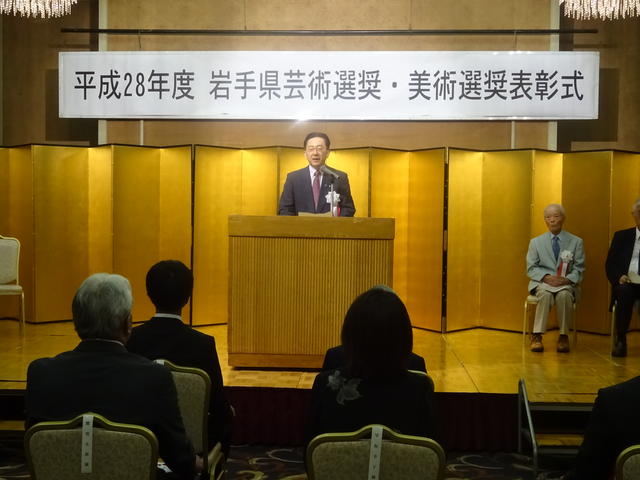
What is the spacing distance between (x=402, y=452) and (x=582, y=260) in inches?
173

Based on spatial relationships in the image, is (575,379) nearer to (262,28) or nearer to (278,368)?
(278,368)

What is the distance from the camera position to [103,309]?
2047mm

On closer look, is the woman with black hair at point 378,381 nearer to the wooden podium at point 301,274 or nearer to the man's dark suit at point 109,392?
the man's dark suit at point 109,392

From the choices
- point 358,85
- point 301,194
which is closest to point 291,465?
point 301,194

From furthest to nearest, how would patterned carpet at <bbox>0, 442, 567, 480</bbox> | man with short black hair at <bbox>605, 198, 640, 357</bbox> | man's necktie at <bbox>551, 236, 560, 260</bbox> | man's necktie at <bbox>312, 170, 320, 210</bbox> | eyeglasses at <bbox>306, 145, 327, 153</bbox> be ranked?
man's necktie at <bbox>551, 236, 560, 260</bbox>
man's necktie at <bbox>312, 170, 320, 210</bbox>
man with short black hair at <bbox>605, 198, 640, 357</bbox>
eyeglasses at <bbox>306, 145, 327, 153</bbox>
patterned carpet at <bbox>0, 442, 567, 480</bbox>

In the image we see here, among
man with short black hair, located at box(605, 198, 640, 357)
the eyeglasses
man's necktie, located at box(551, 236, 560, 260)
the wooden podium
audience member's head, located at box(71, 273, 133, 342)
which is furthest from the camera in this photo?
man's necktie, located at box(551, 236, 560, 260)

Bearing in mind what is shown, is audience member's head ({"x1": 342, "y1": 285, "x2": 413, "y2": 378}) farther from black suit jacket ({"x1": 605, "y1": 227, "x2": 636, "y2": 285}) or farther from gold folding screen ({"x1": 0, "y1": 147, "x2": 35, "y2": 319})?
gold folding screen ({"x1": 0, "y1": 147, "x2": 35, "y2": 319})

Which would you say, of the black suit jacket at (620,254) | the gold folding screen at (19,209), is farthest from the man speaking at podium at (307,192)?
the gold folding screen at (19,209)

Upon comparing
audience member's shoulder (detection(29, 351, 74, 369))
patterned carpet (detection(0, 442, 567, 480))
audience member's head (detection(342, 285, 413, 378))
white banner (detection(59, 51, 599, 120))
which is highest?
white banner (detection(59, 51, 599, 120))

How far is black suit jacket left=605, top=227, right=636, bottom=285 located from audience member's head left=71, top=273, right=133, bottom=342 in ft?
14.3

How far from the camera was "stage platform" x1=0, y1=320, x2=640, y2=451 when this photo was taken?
13.4ft

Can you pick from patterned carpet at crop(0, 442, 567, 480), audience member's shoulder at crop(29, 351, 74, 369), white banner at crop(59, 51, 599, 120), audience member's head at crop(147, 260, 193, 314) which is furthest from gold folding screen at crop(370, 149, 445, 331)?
audience member's shoulder at crop(29, 351, 74, 369)

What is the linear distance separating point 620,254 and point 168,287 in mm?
3999

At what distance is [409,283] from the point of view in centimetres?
656
